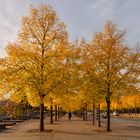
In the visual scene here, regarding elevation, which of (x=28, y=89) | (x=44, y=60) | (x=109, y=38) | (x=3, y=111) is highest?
(x=109, y=38)

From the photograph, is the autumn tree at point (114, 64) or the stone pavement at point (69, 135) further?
the autumn tree at point (114, 64)

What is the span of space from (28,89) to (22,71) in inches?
59.9

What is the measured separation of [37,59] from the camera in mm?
30922

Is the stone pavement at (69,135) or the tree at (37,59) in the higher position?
the tree at (37,59)

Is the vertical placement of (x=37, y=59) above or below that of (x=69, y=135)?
above

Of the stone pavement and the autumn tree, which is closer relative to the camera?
the stone pavement

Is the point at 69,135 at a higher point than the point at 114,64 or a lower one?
lower

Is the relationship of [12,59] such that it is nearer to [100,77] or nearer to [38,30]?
[38,30]

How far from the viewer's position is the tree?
30516 millimetres

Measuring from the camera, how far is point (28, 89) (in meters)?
31.1

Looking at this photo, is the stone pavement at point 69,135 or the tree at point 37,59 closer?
the stone pavement at point 69,135

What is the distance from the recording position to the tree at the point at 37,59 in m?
30.5

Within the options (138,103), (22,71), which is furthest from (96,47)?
(138,103)

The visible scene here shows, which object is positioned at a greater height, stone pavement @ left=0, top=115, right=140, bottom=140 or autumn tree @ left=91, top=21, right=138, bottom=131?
autumn tree @ left=91, top=21, right=138, bottom=131
